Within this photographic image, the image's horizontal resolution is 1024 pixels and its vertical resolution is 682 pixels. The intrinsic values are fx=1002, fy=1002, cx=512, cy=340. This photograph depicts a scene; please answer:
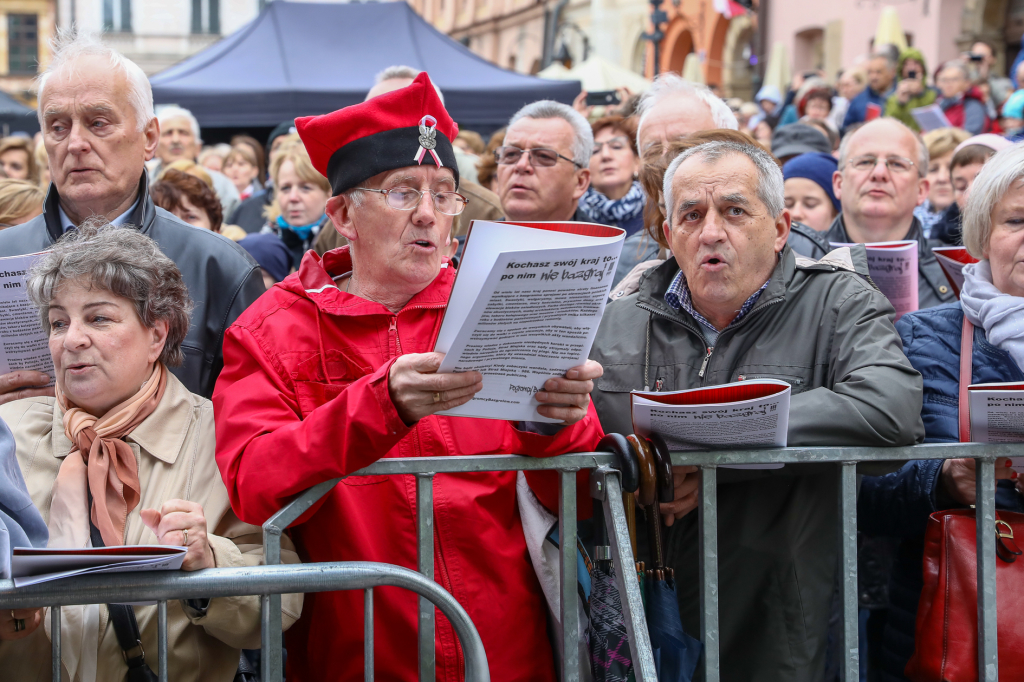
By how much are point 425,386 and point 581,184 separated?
2740mm

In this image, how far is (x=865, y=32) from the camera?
18750 millimetres

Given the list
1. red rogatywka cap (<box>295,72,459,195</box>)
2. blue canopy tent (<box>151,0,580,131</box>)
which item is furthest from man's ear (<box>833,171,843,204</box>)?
blue canopy tent (<box>151,0,580,131</box>)

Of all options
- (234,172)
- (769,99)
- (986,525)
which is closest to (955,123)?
(769,99)

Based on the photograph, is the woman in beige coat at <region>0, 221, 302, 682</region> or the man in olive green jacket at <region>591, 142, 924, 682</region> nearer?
the woman in beige coat at <region>0, 221, 302, 682</region>

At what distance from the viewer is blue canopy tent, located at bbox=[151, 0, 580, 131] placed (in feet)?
36.6

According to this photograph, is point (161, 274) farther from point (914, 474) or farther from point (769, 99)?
point (769, 99)

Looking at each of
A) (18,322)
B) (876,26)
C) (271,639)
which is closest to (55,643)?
(271,639)

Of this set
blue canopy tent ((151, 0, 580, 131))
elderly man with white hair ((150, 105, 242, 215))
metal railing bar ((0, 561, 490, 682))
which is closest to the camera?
metal railing bar ((0, 561, 490, 682))

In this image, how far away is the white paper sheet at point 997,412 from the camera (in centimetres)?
237

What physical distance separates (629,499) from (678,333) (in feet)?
2.01

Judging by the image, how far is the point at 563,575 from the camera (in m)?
2.31

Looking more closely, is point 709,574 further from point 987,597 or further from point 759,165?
point 759,165

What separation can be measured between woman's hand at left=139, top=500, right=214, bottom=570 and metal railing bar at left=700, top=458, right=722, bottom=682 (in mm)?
1131

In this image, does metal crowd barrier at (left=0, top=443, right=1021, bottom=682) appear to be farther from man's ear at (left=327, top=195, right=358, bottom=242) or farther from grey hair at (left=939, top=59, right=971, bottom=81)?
grey hair at (left=939, top=59, right=971, bottom=81)
